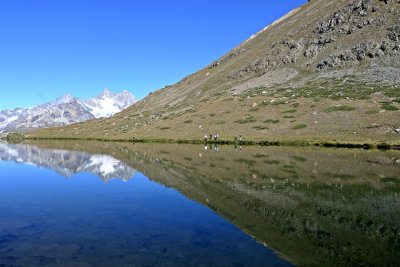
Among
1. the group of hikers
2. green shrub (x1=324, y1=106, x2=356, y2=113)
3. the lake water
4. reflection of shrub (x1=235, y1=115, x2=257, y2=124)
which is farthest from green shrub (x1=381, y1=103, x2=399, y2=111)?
the lake water

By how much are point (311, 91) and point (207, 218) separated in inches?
4485

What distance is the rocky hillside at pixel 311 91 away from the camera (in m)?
93.8

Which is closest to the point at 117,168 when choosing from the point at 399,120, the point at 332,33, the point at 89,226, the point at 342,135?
the point at 89,226

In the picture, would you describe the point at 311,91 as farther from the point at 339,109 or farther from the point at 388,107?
the point at 388,107

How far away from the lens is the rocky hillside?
93750mm

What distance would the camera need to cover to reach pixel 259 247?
18.1m

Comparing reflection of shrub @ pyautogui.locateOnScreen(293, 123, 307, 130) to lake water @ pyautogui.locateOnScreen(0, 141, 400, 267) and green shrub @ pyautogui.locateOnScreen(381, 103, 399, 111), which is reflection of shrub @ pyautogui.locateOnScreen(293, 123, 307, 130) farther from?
lake water @ pyautogui.locateOnScreen(0, 141, 400, 267)

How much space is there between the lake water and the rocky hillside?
159 feet

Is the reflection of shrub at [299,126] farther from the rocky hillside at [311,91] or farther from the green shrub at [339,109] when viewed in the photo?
the green shrub at [339,109]

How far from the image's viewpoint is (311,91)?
5128 inches

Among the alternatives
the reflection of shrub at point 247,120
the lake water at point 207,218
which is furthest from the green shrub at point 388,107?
the lake water at point 207,218

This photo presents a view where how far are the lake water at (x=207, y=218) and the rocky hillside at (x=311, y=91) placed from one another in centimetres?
4839

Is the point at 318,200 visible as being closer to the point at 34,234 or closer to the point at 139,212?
the point at 139,212

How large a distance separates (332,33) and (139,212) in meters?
163
